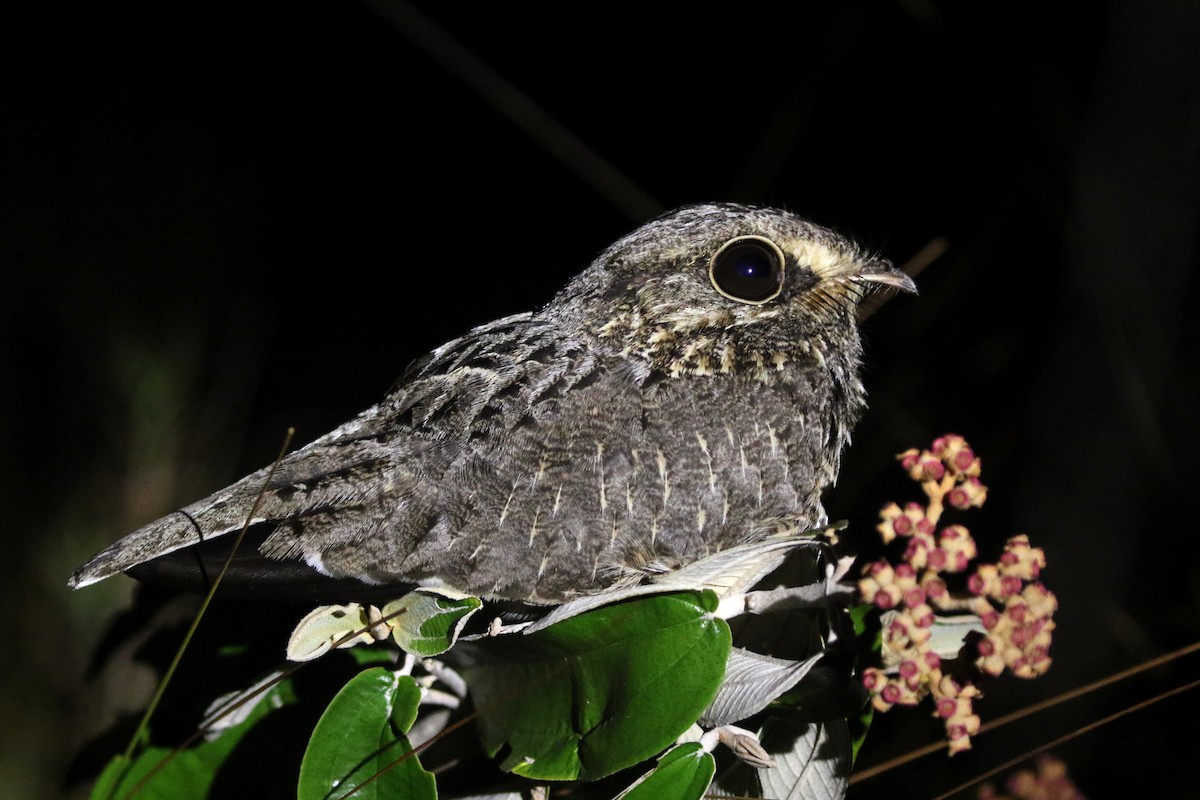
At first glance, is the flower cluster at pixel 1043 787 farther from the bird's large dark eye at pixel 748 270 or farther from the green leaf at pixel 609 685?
the bird's large dark eye at pixel 748 270

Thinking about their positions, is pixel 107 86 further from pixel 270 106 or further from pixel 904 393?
pixel 904 393

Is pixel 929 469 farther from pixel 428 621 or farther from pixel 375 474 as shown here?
pixel 375 474

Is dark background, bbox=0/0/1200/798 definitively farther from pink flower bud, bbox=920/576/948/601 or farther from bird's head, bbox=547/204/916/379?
pink flower bud, bbox=920/576/948/601

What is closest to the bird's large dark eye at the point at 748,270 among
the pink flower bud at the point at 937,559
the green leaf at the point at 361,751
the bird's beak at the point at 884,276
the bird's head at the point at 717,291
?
the bird's head at the point at 717,291

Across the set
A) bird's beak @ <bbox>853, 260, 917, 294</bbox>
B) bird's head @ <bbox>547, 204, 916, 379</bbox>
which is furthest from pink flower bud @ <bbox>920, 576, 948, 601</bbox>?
bird's beak @ <bbox>853, 260, 917, 294</bbox>

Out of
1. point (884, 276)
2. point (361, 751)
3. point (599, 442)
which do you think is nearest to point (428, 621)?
point (361, 751)

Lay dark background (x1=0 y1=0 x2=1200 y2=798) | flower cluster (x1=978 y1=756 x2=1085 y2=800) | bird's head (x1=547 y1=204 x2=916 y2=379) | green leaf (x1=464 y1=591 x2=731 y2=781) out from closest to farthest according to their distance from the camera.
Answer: green leaf (x1=464 y1=591 x2=731 y2=781), flower cluster (x1=978 y1=756 x2=1085 y2=800), bird's head (x1=547 y1=204 x2=916 y2=379), dark background (x1=0 y1=0 x2=1200 y2=798)
